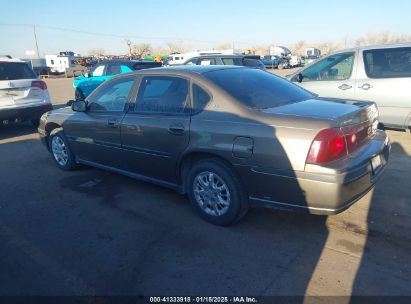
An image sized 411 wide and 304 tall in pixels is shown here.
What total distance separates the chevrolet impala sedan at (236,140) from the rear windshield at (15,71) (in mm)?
4631

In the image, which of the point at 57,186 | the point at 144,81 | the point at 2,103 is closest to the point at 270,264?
the point at 144,81

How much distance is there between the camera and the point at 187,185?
382cm

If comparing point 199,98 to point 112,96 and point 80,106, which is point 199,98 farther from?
point 80,106

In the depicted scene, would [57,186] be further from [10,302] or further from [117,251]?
[10,302]

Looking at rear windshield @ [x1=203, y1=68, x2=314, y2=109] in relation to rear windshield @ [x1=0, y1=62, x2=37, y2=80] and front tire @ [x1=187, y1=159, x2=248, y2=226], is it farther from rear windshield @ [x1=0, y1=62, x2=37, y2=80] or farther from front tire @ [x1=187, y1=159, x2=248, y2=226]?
rear windshield @ [x1=0, y1=62, x2=37, y2=80]

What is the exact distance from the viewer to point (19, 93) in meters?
8.30

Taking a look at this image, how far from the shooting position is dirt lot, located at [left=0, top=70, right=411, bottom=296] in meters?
2.76

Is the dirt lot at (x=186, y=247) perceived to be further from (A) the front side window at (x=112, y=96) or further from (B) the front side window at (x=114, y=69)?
(B) the front side window at (x=114, y=69)

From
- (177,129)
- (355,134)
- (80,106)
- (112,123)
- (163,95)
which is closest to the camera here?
(355,134)

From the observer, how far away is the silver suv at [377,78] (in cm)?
607

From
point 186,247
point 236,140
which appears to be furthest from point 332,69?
point 186,247

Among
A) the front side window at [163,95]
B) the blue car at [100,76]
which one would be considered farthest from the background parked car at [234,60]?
the front side window at [163,95]

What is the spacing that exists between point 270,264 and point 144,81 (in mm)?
2513

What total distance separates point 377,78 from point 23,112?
7540 mm
